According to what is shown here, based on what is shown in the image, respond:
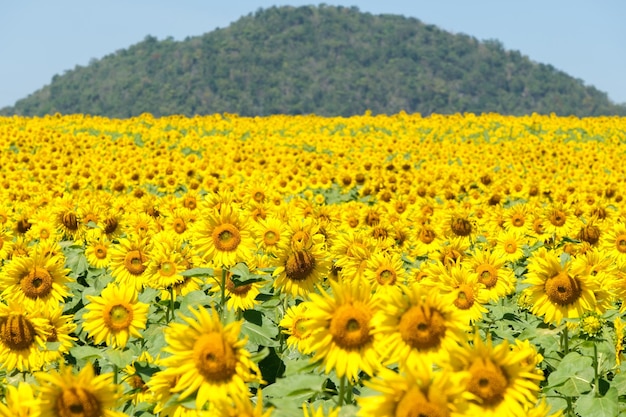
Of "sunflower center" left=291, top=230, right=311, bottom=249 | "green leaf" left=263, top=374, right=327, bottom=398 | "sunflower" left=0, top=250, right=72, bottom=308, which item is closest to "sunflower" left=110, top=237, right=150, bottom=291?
"sunflower" left=0, top=250, right=72, bottom=308

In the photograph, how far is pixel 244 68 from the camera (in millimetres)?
141250

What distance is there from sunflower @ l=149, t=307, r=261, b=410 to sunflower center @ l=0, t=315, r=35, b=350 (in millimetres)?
1532

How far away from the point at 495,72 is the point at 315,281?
170 meters

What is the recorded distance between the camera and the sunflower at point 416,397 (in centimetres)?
204

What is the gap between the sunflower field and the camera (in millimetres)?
2438

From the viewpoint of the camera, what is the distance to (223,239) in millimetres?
4367

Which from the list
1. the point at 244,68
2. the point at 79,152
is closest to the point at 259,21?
the point at 244,68

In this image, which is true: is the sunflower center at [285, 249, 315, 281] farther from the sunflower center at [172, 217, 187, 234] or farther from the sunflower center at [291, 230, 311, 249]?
the sunflower center at [172, 217, 187, 234]

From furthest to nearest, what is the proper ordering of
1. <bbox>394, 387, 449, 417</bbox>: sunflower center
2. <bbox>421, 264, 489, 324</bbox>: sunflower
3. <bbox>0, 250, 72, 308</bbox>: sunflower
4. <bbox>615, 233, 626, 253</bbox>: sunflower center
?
<bbox>615, 233, 626, 253</bbox>: sunflower center → <bbox>0, 250, 72, 308</bbox>: sunflower → <bbox>421, 264, 489, 324</bbox>: sunflower → <bbox>394, 387, 449, 417</bbox>: sunflower center

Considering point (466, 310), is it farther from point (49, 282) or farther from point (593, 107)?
point (593, 107)

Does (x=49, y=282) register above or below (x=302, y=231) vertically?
below

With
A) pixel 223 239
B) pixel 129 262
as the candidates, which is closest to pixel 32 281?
pixel 129 262

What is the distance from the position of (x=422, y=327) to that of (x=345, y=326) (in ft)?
0.94

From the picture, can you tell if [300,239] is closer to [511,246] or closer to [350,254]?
[350,254]
